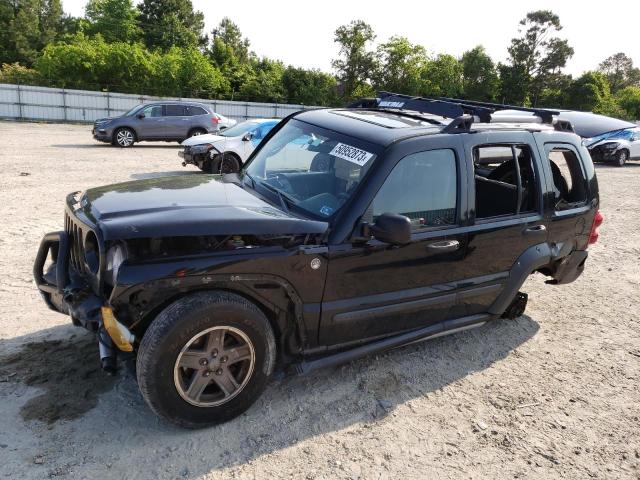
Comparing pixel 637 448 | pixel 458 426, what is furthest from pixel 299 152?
pixel 637 448

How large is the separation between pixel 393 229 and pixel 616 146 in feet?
68.1

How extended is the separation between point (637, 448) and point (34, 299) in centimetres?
489

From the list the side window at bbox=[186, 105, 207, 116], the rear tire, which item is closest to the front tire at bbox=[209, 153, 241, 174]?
the side window at bbox=[186, 105, 207, 116]

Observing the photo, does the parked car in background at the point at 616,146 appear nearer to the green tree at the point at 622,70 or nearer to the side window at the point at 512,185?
the side window at the point at 512,185

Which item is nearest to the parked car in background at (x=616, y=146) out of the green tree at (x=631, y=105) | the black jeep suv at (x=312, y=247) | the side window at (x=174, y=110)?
the side window at (x=174, y=110)

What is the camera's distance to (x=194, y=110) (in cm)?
1831

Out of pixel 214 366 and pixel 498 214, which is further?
pixel 498 214

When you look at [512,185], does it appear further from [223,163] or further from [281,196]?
[223,163]

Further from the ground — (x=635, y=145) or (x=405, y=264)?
(x=635, y=145)

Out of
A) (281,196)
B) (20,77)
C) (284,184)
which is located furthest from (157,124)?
(20,77)

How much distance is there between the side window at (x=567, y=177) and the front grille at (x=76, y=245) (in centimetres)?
376

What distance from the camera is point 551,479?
290 cm

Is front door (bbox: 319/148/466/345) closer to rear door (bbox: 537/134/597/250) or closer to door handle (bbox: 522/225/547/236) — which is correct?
door handle (bbox: 522/225/547/236)

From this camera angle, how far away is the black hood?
9.07 ft
